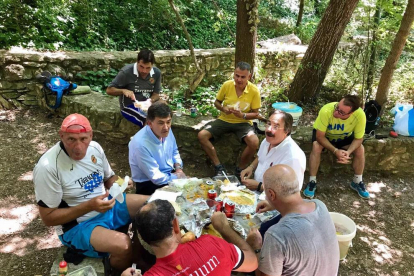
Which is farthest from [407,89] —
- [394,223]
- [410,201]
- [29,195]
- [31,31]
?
[31,31]

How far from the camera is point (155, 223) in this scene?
1670 millimetres

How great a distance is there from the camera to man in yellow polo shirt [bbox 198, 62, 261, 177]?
4.18 m

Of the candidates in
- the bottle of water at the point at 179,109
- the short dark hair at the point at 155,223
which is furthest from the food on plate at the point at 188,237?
the bottle of water at the point at 179,109

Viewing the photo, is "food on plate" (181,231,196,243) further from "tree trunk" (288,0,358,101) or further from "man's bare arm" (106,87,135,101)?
"tree trunk" (288,0,358,101)

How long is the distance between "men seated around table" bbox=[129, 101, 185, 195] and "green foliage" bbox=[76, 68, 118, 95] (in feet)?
10.2

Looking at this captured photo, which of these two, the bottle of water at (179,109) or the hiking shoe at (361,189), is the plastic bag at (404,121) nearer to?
the hiking shoe at (361,189)

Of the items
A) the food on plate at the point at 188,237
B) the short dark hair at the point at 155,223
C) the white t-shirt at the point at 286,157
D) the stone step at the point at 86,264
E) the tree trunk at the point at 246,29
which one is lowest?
the stone step at the point at 86,264

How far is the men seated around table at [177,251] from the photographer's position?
1623 millimetres

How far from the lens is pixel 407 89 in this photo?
6.29 m

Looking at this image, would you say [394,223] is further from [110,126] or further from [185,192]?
[110,126]

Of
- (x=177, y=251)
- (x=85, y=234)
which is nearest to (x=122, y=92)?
(x=85, y=234)

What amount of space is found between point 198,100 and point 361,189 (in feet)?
9.89

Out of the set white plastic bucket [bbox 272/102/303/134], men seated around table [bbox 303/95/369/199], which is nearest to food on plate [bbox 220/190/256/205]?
men seated around table [bbox 303/95/369/199]

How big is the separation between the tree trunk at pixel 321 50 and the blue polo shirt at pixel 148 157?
10.8 feet
